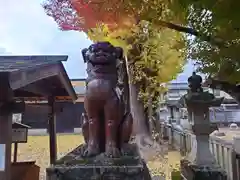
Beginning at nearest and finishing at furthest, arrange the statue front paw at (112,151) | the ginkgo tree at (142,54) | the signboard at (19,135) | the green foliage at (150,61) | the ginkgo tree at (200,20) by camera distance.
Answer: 1. the ginkgo tree at (200,20)
2. the statue front paw at (112,151)
3. the signboard at (19,135)
4. the ginkgo tree at (142,54)
5. the green foliage at (150,61)

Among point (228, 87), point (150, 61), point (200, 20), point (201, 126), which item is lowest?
point (201, 126)

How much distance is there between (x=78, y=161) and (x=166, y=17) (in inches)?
84.3

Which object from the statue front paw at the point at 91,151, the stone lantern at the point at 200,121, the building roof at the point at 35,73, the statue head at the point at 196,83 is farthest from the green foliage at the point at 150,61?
the statue front paw at the point at 91,151

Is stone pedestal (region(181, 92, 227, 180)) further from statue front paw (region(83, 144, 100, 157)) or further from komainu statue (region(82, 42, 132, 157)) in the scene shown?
statue front paw (region(83, 144, 100, 157))

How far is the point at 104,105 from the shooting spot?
106 inches

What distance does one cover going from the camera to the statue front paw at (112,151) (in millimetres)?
2539

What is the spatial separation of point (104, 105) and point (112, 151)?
423mm

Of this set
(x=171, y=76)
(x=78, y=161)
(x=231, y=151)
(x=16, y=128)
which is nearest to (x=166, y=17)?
(x=78, y=161)

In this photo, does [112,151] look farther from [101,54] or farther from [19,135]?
[19,135]

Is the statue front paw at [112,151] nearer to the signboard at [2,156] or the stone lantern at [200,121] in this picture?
the signboard at [2,156]

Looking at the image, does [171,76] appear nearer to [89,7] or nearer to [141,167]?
[89,7]

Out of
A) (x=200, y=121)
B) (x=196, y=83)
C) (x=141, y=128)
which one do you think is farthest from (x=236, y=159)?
(x=141, y=128)

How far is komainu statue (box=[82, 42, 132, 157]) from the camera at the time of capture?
2660 mm

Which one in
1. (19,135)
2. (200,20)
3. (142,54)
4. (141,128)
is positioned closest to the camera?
(200,20)
